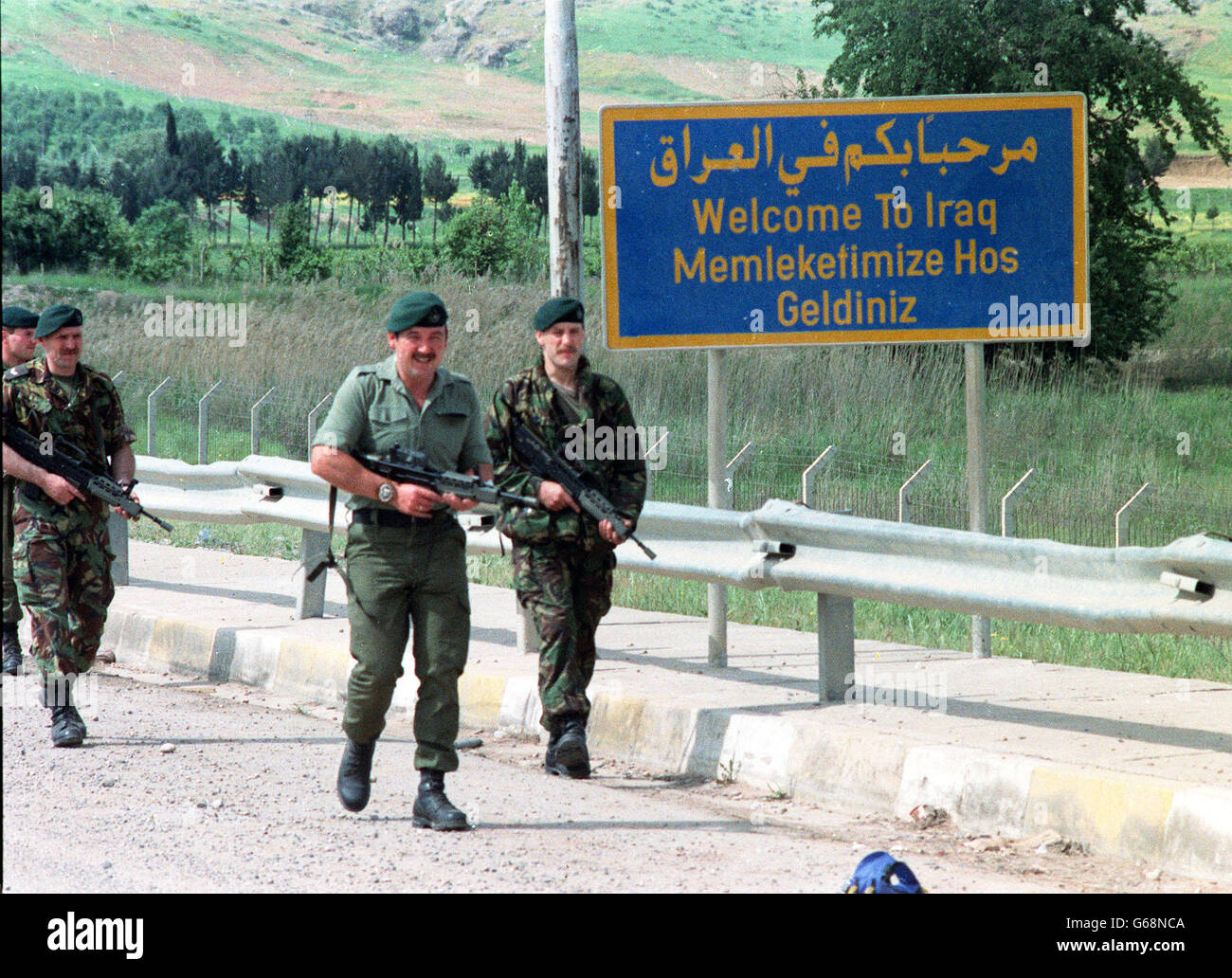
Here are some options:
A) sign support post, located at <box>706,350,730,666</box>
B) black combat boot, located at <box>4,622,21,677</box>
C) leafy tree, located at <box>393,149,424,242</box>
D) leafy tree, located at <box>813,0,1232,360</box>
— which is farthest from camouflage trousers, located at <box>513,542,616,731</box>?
leafy tree, located at <box>393,149,424,242</box>

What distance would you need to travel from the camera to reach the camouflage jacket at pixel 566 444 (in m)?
6.78

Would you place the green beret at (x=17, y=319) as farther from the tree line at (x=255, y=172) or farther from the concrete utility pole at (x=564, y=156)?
the tree line at (x=255, y=172)

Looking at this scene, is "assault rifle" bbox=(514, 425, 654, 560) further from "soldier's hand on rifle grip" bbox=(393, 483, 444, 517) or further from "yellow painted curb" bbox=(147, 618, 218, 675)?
"yellow painted curb" bbox=(147, 618, 218, 675)

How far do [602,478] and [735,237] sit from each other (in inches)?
78.7

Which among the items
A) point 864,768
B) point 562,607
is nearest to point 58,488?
point 562,607

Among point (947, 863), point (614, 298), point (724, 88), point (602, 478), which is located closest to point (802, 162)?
point (614, 298)

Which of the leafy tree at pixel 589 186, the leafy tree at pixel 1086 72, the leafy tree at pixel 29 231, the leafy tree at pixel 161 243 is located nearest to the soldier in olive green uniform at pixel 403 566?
the leafy tree at pixel 1086 72

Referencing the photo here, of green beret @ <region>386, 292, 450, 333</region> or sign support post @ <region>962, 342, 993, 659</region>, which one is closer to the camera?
green beret @ <region>386, 292, 450, 333</region>

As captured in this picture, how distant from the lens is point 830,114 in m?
8.25

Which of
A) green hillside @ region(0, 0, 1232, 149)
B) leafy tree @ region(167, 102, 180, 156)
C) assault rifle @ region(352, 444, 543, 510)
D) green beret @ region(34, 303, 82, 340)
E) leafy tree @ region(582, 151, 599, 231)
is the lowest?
assault rifle @ region(352, 444, 543, 510)

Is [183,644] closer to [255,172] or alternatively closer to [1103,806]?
[1103,806]

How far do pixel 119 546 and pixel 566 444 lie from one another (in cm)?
557

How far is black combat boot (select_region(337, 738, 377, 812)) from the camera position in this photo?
6.06 meters

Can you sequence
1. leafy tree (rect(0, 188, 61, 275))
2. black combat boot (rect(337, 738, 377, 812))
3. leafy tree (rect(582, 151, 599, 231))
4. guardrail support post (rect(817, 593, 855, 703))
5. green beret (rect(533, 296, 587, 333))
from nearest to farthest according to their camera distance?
1. black combat boot (rect(337, 738, 377, 812))
2. green beret (rect(533, 296, 587, 333))
3. guardrail support post (rect(817, 593, 855, 703))
4. leafy tree (rect(0, 188, 61, 275))
5. leafy tree (rect(582, 151, 599, 231))
